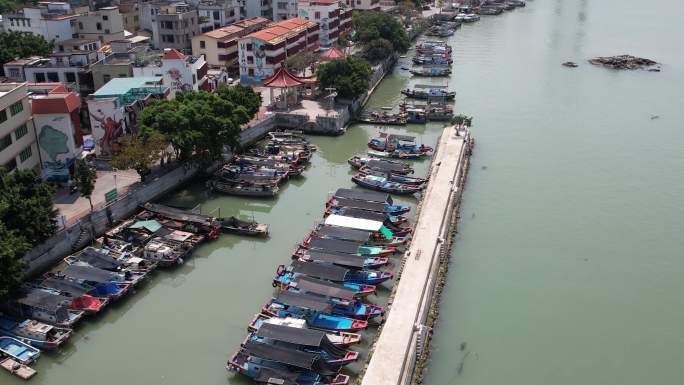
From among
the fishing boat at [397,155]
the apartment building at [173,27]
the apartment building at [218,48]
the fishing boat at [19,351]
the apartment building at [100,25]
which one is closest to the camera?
the fishing boat at [19,351]

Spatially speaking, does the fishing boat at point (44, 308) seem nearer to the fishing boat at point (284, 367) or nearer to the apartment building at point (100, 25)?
the fishing boat at point (284, 367)

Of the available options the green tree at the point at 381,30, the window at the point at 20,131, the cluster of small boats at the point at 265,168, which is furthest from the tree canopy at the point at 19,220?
the green tree at the point at 381,30

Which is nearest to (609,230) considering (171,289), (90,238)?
(171,289)

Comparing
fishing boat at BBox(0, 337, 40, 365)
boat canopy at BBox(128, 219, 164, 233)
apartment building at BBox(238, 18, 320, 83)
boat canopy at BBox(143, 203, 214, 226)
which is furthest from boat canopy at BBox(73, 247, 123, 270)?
apartment building at BBox(238, 18, 320, 83)

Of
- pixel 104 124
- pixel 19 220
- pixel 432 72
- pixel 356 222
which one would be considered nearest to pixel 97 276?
pixel 19 220

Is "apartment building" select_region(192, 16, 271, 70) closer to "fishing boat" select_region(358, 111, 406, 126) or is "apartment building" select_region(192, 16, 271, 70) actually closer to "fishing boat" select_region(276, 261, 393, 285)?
"fishing boat" select_region(358, 111, 406, 126)
